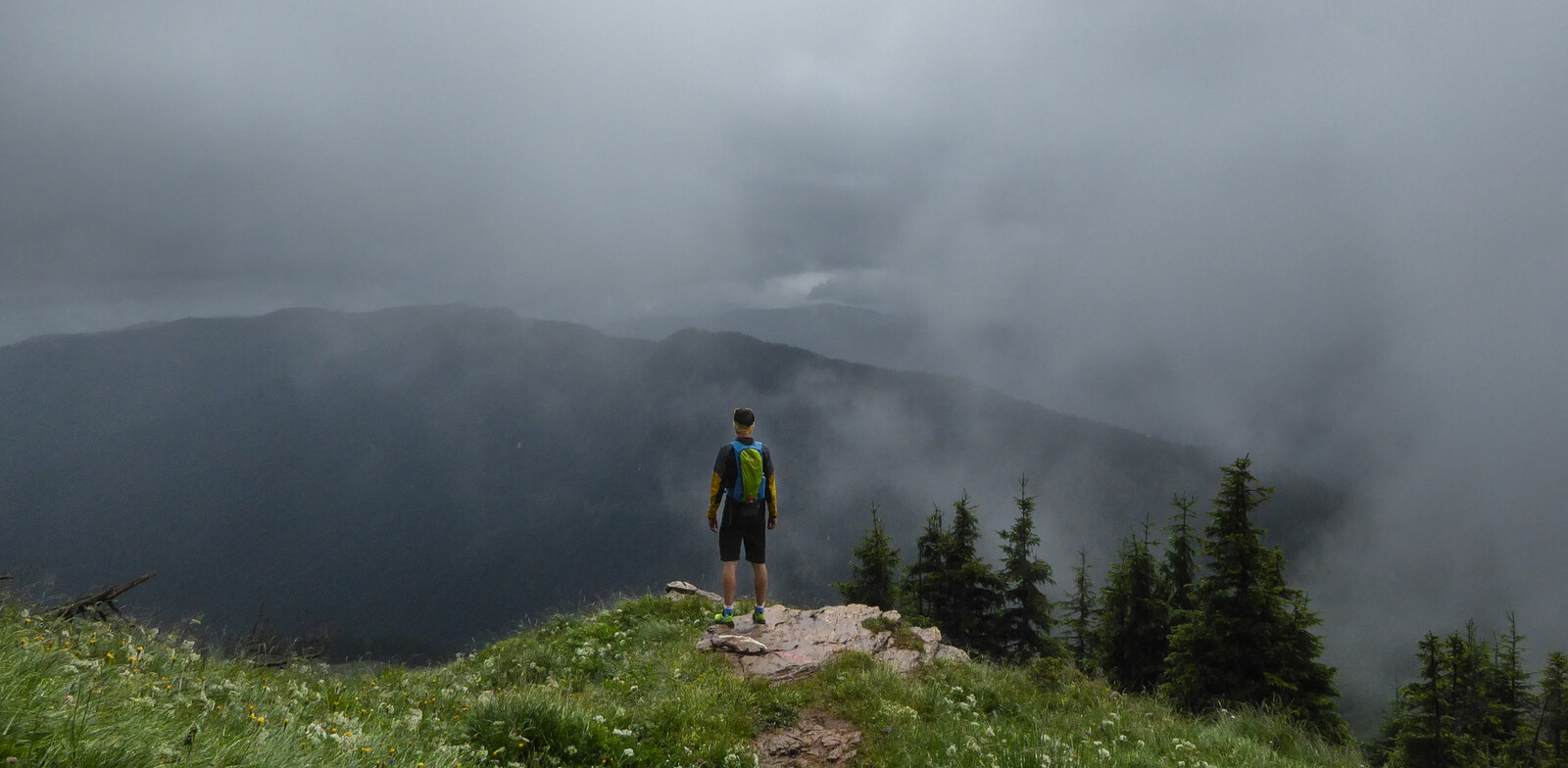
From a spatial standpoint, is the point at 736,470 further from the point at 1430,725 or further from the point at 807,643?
the point at 1430,725

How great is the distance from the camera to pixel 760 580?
1230 centimetres

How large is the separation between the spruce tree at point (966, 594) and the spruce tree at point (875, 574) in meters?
2.69

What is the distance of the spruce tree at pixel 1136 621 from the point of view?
3105 cm

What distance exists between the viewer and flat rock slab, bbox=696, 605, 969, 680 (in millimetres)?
10273

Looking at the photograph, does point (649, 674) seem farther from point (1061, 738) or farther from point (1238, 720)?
point (1238, 720)

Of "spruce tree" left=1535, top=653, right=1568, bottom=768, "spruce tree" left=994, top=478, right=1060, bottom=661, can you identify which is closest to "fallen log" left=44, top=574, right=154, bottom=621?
"spruce tree" left=994, top=478, right=1060, bottom=661

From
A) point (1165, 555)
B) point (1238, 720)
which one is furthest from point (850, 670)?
point (1165, 555)

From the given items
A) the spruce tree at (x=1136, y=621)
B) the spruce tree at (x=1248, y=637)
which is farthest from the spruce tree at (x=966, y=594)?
the spruce tree at (x=1248, y=637)

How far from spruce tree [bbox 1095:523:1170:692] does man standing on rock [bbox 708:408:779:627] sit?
2627 centimetres

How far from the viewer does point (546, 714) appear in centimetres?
633

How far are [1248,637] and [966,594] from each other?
52.5 ft

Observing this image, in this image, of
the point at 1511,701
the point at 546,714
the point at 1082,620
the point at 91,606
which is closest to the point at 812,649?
the point at 546,714

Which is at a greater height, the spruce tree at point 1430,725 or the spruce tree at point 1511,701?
the spruce tree at point 1430,725

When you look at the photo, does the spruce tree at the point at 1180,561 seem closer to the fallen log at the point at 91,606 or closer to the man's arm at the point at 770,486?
the man's arm at the point at 770,486
